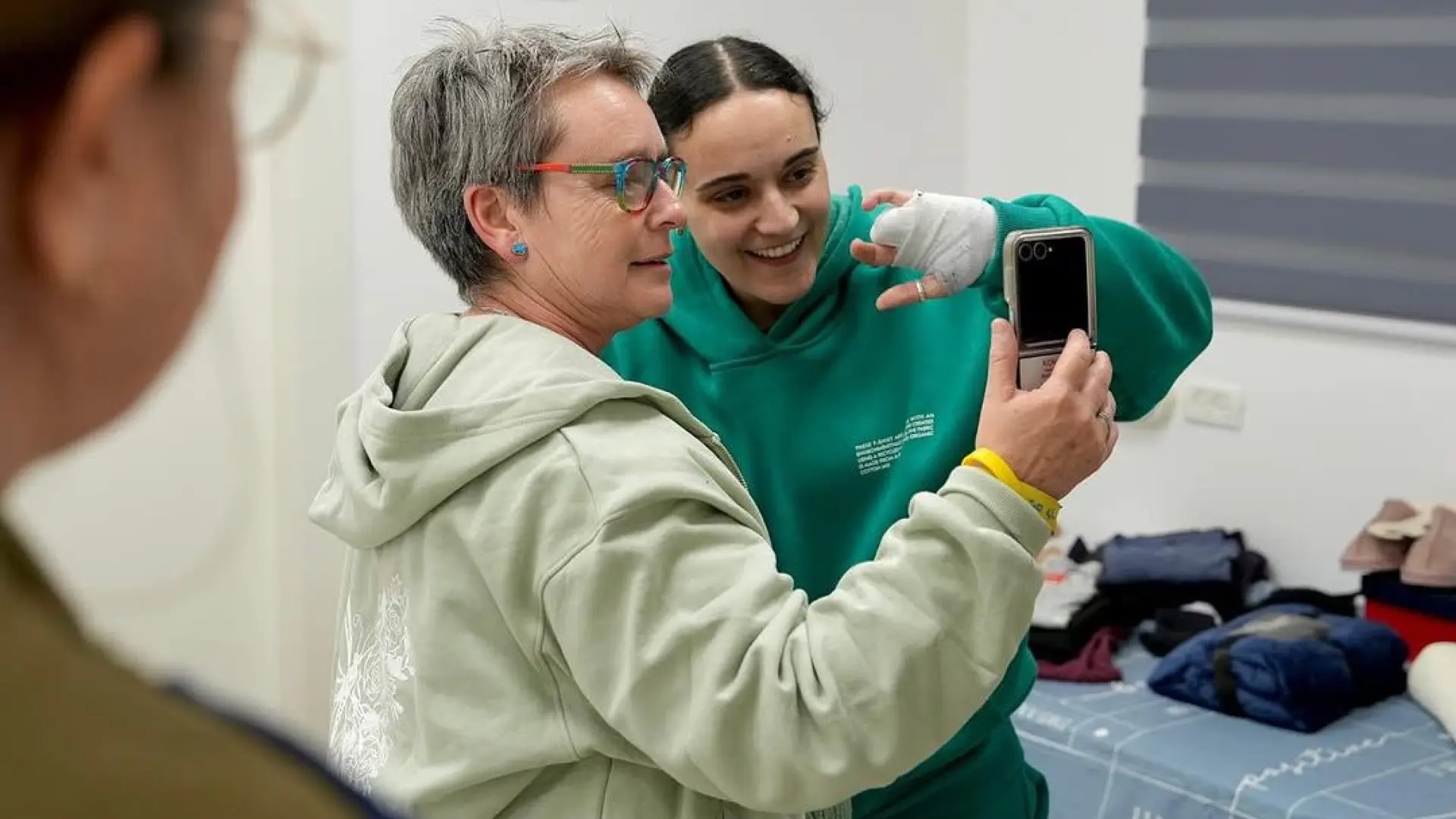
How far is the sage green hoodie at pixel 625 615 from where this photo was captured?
3.60ft

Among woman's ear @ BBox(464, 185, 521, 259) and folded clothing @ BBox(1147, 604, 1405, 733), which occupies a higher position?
woman's ear @ BBox(464, 185, 521, 259)

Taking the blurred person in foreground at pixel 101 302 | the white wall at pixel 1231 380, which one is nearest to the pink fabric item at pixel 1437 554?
the white wall at pixel 1231 380

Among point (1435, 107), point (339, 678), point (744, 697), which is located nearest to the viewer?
point (744, 697)

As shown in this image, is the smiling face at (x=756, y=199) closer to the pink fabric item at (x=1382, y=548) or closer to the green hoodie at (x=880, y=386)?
the green hoodie at (x=880, y=386)

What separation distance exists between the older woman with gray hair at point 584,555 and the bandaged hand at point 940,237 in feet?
0.90

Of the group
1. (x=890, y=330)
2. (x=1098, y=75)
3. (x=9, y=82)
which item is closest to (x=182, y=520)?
(x=890, y=330)

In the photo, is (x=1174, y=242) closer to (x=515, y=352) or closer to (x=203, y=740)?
(x=515, y=352)

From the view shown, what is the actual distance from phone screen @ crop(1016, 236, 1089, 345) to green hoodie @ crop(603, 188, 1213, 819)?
157mm

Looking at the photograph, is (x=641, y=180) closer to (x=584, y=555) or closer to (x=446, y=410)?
(x=446, y=410)

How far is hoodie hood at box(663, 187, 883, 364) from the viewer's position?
1.73 m

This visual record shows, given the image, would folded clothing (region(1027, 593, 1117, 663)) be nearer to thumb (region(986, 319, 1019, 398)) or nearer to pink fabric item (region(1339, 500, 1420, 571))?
pink fabric item (region(1339, 500, 1420, 571))

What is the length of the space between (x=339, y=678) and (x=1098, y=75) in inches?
107

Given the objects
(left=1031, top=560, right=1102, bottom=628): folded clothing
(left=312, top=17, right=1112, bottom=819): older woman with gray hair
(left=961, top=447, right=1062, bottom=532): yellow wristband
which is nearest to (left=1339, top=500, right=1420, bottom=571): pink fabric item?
(left=1031, top=560, right=1102, bottom=628): folded clothing

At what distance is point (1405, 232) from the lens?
121 inches
